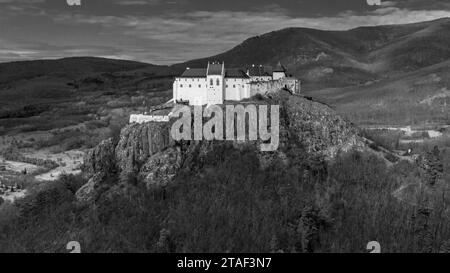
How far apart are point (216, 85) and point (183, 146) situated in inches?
564

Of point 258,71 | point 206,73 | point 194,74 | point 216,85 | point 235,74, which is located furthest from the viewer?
point 258,71

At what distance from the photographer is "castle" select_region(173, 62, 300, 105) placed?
114 meters

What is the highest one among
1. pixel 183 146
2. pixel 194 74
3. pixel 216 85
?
pixel 194 74

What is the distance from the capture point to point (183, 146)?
116 m

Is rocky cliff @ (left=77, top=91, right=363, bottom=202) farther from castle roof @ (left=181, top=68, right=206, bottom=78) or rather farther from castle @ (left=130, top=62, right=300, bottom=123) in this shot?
castle roof @ (left=181, top=68, right=206, bottom=78)

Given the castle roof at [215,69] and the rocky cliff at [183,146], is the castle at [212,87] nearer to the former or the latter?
the castle roof at [215,69]

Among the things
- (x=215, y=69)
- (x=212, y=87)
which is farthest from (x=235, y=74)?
(x=212, y=87)

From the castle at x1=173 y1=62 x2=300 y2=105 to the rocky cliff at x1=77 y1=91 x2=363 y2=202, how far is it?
4.44 m

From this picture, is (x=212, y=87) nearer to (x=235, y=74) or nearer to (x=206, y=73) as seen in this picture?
(x=206, y=73)

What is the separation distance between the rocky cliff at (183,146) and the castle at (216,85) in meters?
4.44

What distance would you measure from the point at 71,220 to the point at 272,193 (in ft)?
150

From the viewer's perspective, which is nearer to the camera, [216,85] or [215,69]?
[216,85]

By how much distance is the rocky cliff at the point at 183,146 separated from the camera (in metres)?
116
